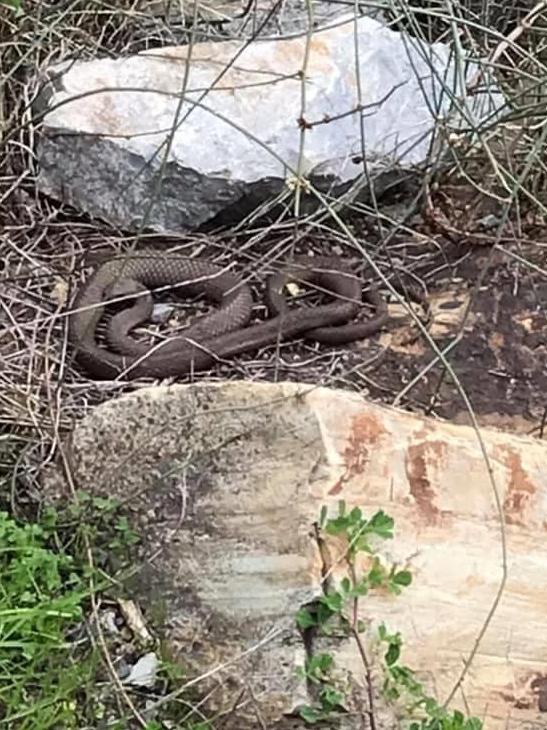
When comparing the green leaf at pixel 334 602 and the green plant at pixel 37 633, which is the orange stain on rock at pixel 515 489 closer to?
the green leaf at pixel 334 602

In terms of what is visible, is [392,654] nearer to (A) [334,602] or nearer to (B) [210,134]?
(A) [334,602]

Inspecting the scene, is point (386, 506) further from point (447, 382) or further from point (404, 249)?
point (404, 249)

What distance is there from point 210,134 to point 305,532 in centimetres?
227

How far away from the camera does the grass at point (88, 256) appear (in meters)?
2.94

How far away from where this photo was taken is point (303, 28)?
5.54m

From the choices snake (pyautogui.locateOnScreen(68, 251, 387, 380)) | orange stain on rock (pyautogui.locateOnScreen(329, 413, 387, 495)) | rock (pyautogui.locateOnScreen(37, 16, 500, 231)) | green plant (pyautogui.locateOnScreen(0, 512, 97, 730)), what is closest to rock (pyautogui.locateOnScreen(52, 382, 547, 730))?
orange stain on rock (pyautogui.locateOnScreen(329, 413, 387, 495))

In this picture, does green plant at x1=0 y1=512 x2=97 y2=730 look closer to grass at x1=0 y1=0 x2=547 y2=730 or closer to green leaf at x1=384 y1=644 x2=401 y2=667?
grass at x1=0 y1=0 x2=547 y2=730

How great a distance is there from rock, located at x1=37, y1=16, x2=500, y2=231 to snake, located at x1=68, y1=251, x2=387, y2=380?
252mm

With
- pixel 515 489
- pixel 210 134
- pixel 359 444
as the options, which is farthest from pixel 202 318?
pixel 515 489

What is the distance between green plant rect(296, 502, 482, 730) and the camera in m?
2.73

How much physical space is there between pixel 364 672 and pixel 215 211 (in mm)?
2398

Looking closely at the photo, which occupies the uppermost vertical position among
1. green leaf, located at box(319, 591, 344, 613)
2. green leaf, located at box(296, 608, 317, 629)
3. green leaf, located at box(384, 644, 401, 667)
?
green leaf, located at box(319, 591, 344, 613)

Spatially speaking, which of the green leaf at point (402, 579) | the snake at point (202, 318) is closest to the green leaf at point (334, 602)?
the green leaf at point (402, 579)

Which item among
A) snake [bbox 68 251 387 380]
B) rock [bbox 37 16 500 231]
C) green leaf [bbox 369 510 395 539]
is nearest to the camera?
green leaf [bbox 369 510 395 539]
